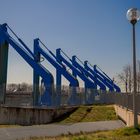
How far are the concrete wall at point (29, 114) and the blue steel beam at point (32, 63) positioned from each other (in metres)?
3.59

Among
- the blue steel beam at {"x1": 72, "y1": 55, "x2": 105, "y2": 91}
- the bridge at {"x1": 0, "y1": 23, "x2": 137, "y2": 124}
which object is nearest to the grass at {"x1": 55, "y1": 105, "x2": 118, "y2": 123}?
the bridge at {"x1": 0, "y1": 23, "x2": 137, "y2": 124}

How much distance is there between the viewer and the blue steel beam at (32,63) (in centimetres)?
3383

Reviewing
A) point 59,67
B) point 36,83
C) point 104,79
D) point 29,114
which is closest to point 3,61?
point 36,83

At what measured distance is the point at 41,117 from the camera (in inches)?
1150

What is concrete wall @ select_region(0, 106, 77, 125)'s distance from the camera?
2878 cm

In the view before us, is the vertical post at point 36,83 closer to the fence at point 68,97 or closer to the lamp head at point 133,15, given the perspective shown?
the fence at point 68,97

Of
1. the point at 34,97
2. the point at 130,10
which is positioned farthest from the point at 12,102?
the point at 130,10

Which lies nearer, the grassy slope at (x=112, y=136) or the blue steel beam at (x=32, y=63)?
the grassy slope at (x=112, y=136)

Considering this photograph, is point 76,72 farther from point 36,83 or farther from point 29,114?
point 29,114

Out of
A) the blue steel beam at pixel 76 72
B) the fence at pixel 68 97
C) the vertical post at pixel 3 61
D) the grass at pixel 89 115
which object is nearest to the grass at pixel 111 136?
the grass at pixel 89 115

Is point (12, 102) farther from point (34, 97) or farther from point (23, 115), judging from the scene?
point (23, 115)

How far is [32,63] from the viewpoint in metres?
39.3

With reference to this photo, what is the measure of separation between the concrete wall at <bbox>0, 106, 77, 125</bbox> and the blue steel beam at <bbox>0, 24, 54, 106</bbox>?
3.59 m

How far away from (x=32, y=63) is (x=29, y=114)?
34.2 ft
